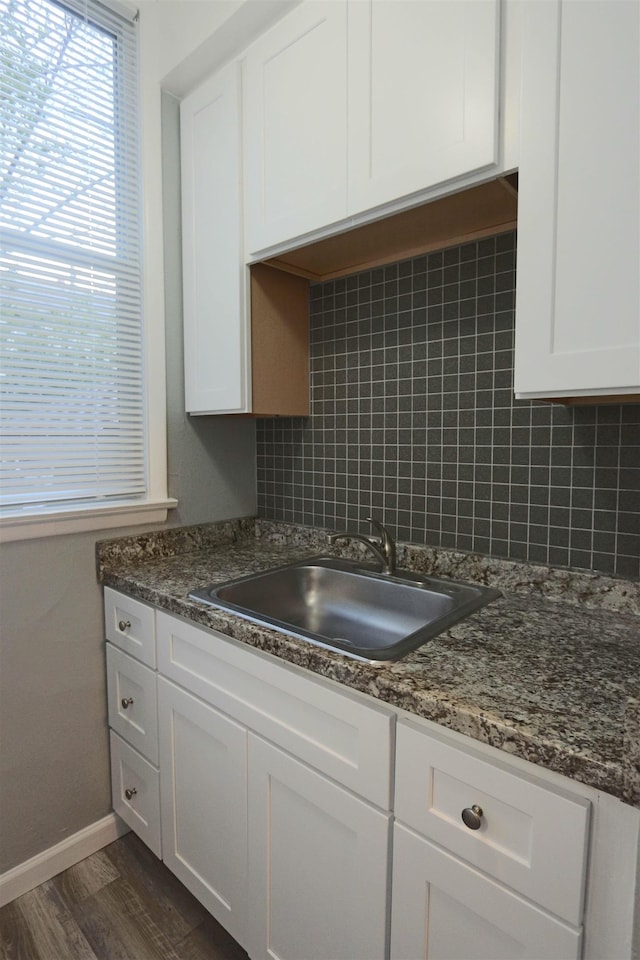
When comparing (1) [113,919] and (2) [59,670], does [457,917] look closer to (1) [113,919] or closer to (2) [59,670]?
(1) [113,919]

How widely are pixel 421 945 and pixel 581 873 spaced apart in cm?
37

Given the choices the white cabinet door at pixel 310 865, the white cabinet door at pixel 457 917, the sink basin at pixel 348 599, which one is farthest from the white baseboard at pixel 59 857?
the white cabinet door at pixel 457 917

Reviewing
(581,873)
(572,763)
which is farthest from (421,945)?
(572,763)

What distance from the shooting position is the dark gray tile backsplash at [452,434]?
1.23m

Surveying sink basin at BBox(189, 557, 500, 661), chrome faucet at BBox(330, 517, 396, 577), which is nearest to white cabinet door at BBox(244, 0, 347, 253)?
chrome faucet at BBox(330, 517, 396, 577)

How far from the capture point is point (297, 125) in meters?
1.34

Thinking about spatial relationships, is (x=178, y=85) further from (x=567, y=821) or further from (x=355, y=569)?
(x=567, y=821)

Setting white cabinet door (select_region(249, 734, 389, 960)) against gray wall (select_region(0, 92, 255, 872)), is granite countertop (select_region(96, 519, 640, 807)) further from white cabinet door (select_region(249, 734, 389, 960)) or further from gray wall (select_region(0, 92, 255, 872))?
white cabinet door (select_region(249, 734, 389, 960))

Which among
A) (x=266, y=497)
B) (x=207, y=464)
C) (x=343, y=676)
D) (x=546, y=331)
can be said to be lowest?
(x=343, y=676)

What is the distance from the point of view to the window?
1.42 meters

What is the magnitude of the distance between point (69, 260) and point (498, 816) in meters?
1.73

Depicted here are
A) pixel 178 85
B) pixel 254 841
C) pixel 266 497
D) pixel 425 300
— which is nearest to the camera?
pixel 254 841

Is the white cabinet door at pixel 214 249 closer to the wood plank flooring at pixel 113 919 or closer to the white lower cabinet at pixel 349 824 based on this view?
the white lower cabinet at pixel 349 824

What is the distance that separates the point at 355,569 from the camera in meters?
1.59
